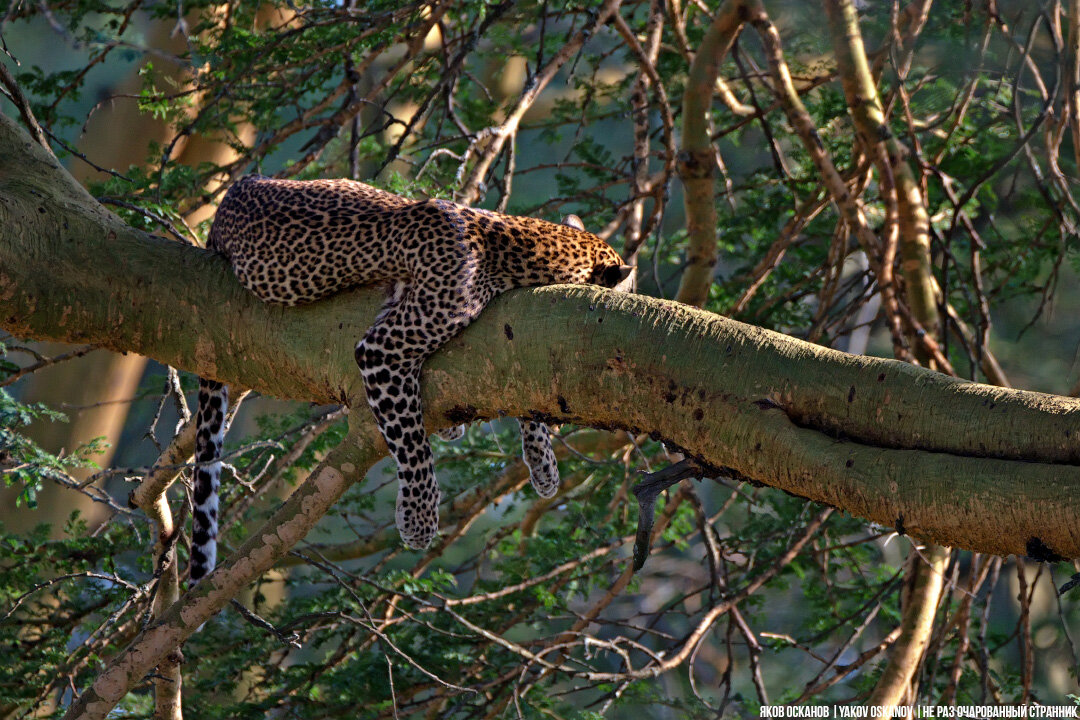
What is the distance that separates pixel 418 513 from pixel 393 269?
107cm

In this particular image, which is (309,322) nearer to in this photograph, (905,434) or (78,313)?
(78,313)

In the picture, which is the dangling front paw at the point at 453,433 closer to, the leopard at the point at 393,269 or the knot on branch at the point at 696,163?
the leopard at the point at 393,269

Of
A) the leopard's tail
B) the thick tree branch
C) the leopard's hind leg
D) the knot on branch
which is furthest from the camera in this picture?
the knot on branch

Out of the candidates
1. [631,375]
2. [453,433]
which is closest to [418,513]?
[453,433]

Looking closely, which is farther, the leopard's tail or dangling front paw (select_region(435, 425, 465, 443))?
dangling front paw (select_region(435, 425, 465, 443))

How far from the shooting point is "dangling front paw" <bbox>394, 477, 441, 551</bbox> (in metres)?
4.37

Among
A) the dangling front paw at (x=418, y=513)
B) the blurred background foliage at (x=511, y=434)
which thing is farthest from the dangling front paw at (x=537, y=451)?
the blurred background foliage at (x=511, y=434)

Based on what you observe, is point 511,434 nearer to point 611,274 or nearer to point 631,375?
point 611,274

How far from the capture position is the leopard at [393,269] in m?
3.65

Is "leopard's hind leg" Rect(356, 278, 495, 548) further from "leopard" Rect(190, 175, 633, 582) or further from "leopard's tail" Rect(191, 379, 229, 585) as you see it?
"leopard's tail" Rect(191, 379, 229, 585)

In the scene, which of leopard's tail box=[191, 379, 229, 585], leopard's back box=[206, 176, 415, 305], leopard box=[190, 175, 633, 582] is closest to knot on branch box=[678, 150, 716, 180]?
leopard box=[190, 175, 633, 582]

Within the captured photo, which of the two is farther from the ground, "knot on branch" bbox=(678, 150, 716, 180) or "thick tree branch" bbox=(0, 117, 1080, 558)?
"knot on branch" bbox=(678, 150, 716, 180)

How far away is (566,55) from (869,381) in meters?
3.19

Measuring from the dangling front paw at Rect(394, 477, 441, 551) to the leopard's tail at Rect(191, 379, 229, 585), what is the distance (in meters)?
0.83
